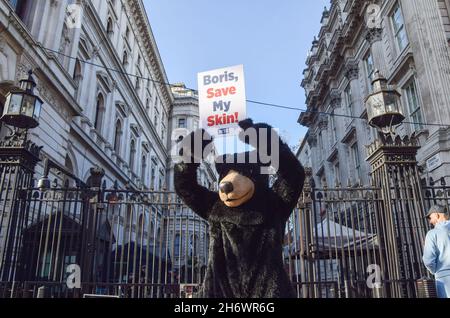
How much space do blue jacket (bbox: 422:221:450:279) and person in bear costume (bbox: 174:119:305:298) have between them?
6.75 ft

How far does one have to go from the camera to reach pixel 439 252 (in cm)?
420

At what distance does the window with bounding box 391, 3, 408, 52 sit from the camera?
15062 millimetres

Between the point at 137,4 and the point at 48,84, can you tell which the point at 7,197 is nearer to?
the point at 48,84

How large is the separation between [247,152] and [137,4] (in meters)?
27.5

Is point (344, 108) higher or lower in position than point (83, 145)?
higher

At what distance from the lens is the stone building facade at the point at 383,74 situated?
12.2 meters

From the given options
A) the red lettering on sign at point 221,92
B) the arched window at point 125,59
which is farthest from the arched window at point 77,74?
the red lettering on sign at point 221,92

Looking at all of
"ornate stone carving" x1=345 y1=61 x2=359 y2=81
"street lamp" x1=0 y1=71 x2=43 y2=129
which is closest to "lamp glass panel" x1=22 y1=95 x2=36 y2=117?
"street lamp" x1=0 y1=71 x2=43 y2=129

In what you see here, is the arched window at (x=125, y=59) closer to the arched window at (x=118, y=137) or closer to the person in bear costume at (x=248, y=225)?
the arched window at (x=118, y=137)

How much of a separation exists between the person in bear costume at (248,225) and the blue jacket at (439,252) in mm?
2057

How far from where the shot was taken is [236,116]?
10.8 feet
